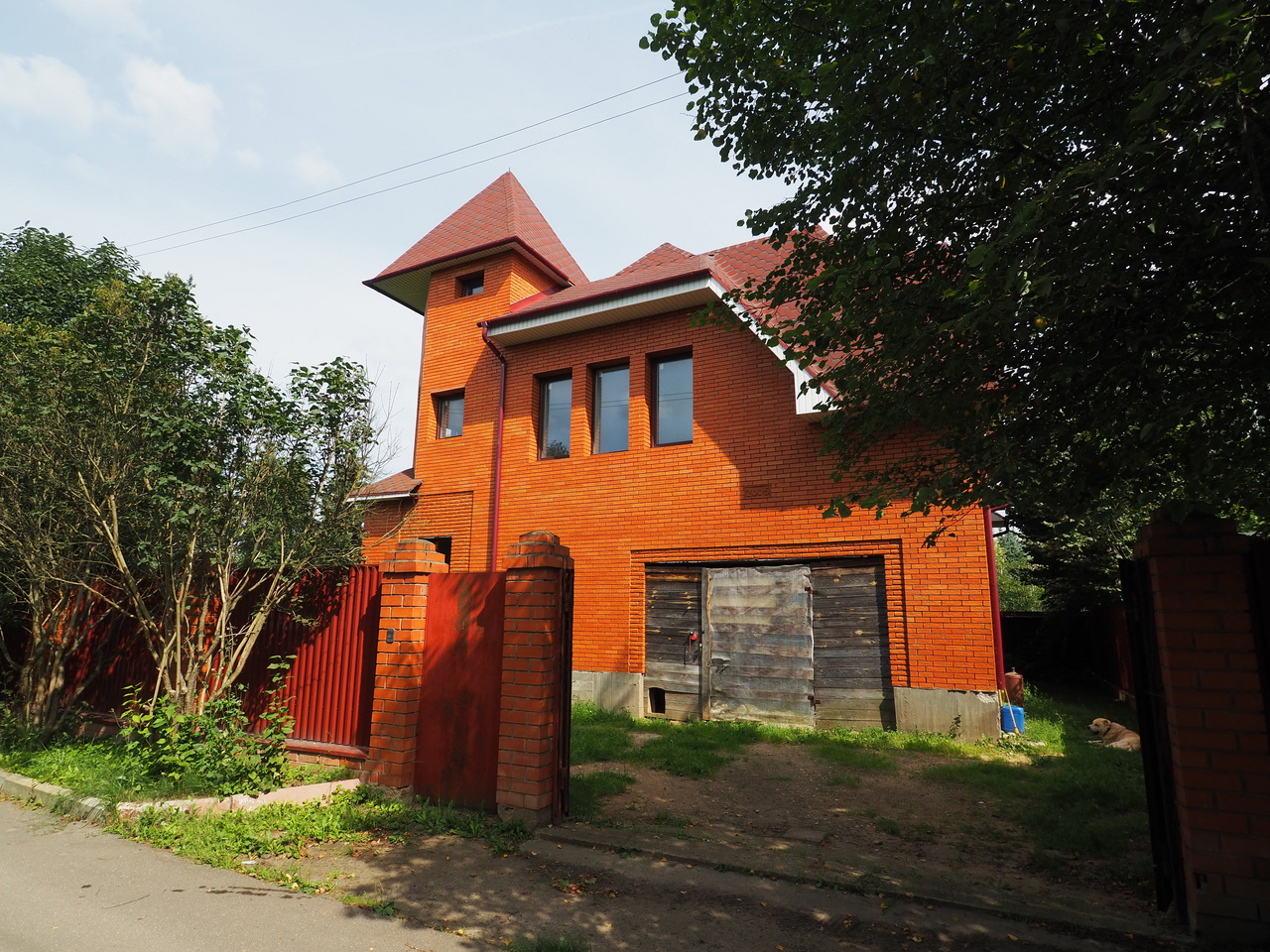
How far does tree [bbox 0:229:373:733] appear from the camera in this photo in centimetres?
588

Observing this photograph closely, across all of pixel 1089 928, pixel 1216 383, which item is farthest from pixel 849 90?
pixel 1089 928

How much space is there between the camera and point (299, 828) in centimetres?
473

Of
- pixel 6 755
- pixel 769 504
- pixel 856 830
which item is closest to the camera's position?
pixel 856 830

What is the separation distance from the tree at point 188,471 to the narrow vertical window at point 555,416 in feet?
18.5

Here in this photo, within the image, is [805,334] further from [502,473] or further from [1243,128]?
[502,473]

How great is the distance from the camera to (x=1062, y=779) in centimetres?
638

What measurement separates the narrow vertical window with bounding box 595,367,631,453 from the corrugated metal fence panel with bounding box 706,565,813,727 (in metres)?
3.06

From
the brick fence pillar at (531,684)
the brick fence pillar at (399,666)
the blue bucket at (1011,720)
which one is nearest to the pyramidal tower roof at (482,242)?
the brick fence pillar at (399,666)

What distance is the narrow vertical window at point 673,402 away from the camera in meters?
10.9

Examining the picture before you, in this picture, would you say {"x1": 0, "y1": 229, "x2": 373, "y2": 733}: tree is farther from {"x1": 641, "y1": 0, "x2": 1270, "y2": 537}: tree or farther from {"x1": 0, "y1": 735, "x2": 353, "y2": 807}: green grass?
{"x1": 641, "y1": 0, "x2": 1270, "y2": 537}: tree

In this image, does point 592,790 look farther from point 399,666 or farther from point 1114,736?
point 1114,736

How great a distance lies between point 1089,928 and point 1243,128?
386cm

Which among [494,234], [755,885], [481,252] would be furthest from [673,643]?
[494,234]

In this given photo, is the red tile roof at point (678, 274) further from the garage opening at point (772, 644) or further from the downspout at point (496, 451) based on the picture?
the garage opening at point (772, 644)
